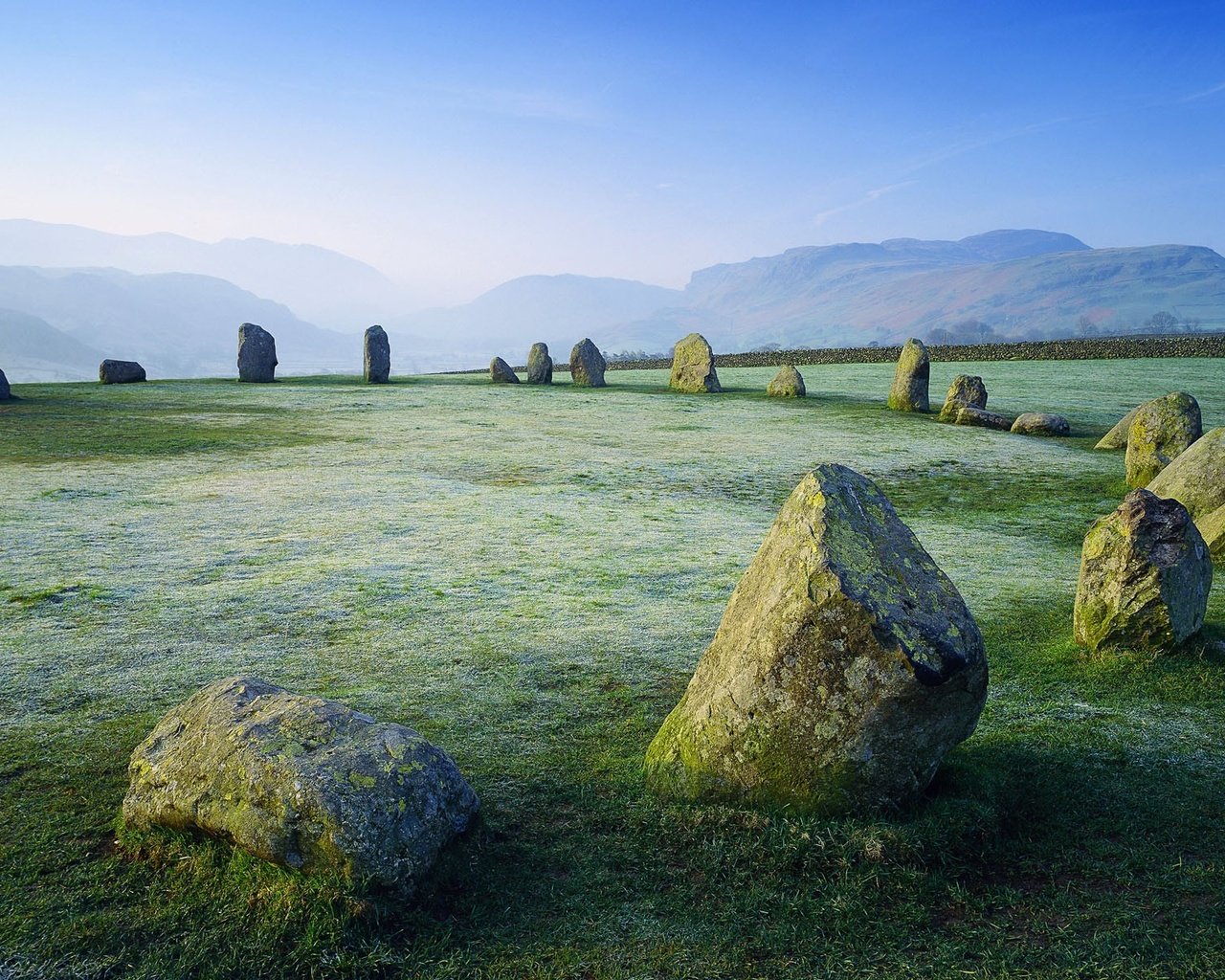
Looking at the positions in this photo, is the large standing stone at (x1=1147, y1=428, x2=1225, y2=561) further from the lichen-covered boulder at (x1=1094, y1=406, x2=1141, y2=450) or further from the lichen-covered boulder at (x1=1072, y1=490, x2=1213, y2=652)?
the lichen-covered boulder at (x1=1094, y1=406, x2=1141, y2=450)

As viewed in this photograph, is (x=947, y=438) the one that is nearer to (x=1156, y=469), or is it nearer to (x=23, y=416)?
(x=1156, y=469)

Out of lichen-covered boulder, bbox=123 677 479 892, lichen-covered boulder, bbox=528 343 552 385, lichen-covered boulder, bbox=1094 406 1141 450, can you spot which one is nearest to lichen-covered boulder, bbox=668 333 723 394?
lichen-covered boulder, bbox=528 343 552 385

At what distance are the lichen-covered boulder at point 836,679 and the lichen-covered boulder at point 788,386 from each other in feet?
90.4

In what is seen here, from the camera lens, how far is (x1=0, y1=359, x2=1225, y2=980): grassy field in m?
4.11

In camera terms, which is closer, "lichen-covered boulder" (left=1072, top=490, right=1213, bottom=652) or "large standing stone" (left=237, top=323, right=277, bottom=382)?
"lichen-covered boulder" (left=1072, top=490, right=1213, bottom=652)

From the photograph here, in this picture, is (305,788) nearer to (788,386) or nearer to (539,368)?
(788,386)

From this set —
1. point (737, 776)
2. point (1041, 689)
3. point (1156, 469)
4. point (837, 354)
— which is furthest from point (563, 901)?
point (837, 354)

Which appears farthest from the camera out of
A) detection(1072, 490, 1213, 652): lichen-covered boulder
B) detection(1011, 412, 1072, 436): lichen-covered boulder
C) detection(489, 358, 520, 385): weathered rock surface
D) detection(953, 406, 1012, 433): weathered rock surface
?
detection(489, 358, 520, 385): weathered rock surface

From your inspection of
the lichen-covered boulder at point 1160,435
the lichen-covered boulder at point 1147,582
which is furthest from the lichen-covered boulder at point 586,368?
the lichen-covered boulder at point 1147,582

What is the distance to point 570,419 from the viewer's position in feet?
87.1

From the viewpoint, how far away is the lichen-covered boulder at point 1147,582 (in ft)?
24.0

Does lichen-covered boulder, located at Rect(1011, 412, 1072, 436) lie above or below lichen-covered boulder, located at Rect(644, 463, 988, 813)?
above

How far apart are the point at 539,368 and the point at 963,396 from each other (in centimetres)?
1894

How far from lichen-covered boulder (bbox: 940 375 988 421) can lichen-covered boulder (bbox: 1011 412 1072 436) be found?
206cm
